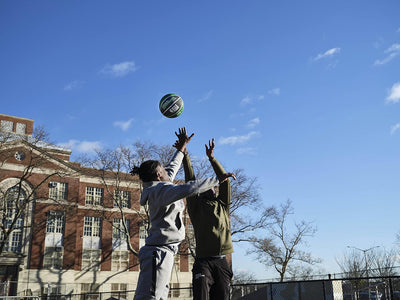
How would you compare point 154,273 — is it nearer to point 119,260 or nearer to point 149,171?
point 149,171

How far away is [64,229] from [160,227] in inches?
1511

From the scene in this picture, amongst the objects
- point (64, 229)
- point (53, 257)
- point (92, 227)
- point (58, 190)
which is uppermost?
point (58, 190)

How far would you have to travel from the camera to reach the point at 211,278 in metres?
5.44

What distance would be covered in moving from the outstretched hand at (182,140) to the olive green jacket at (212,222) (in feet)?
1.94

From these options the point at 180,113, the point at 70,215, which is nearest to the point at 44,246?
the point at 70,215

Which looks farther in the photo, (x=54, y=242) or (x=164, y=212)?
(x=54, y=242)

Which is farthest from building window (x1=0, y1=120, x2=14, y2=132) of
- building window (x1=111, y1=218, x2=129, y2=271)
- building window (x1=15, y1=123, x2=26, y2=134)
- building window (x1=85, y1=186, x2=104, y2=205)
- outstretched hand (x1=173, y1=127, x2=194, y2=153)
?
outstretched hand (x1=173, y1=127, x2=194, y2=153)

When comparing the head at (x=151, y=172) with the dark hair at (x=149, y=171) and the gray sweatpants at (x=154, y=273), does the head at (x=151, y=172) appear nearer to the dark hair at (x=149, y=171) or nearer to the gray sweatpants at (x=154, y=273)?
the dark hair at (x=149, y=171)

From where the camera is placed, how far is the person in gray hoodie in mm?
4027

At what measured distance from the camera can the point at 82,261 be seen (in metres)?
40.1

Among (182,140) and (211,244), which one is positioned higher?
(182,140)

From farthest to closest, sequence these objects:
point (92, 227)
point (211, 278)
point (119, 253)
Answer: point (119, 253) → point (92, 227) → point (211, 278)

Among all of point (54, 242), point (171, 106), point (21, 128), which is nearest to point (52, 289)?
point (54, 242)

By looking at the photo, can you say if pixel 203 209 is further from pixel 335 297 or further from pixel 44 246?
pixel 44 246
